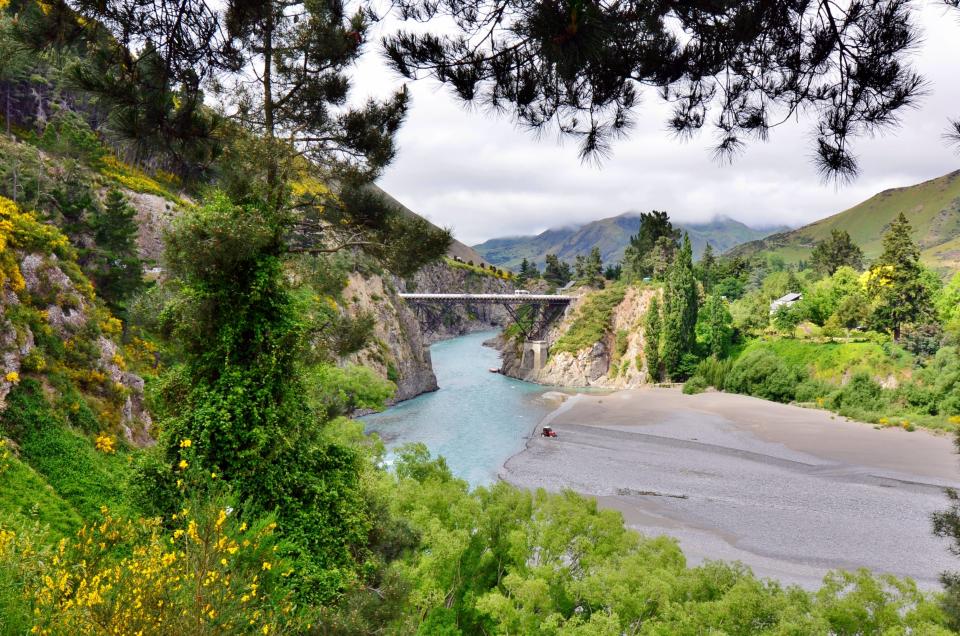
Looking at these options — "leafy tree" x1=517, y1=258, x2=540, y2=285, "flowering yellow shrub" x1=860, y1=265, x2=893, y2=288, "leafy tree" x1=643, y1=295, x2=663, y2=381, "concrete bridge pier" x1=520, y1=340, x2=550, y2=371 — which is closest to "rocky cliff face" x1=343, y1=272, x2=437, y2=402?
"concrete bridge pier" x1=520, y1=340, x2=550, y2=371

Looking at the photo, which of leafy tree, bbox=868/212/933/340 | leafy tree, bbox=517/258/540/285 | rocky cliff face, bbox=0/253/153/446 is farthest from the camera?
leafy tree, bbox=517/258/540/285

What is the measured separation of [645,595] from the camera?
12.6 m

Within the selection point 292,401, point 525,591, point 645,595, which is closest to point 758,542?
point 645,595

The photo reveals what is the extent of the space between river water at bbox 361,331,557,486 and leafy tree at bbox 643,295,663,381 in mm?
13292

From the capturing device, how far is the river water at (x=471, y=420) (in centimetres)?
3478

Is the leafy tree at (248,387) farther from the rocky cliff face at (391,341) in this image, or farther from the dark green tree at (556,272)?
the dark green tree at (556,272)

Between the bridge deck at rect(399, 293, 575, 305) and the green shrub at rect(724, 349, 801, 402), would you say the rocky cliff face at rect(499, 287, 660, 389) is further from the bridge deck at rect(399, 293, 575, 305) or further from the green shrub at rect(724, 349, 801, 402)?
the green shrub at rect(724, 349, 801, 402)

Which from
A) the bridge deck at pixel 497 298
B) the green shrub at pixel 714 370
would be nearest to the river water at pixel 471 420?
the bridge deck at pixel 497 298

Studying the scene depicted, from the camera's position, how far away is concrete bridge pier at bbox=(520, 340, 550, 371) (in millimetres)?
72375

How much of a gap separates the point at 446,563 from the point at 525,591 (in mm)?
2885

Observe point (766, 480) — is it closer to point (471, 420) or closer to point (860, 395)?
point (860, 395)

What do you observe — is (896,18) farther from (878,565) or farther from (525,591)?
(878,565)

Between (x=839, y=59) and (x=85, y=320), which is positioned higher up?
(x=839, y=59)

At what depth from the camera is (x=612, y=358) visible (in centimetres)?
6850
